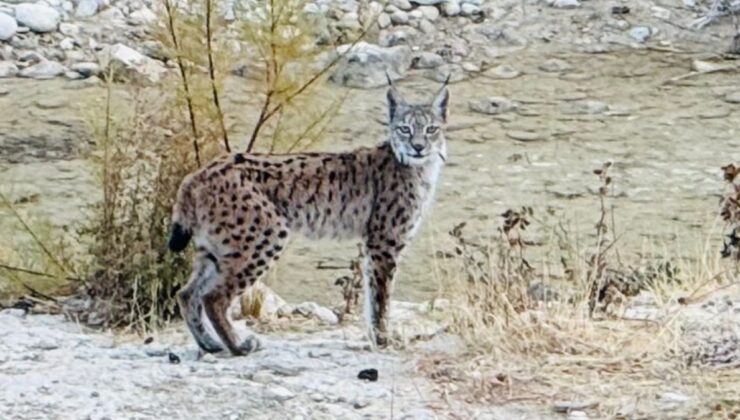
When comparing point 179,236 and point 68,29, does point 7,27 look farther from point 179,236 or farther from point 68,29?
point 179,236

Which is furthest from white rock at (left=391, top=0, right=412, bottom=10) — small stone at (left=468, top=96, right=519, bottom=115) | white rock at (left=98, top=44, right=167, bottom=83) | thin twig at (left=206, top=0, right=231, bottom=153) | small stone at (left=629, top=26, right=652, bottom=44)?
thin twig at (left=206, top=0, right=231, bottom=153)

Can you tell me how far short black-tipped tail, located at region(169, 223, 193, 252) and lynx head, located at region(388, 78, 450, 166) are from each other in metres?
0.98

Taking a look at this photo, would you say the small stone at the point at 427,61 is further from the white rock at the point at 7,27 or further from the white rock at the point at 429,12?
the white rock at the point at 7,27

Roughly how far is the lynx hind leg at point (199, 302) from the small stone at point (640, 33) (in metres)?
7.29

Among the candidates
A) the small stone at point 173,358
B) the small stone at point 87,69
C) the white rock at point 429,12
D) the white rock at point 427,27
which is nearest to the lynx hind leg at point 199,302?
the small stone at point 173,358

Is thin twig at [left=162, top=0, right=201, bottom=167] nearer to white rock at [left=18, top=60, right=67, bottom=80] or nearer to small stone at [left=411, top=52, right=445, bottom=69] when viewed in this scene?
white rock at [left=18, top=60, right=67, bottom=80]

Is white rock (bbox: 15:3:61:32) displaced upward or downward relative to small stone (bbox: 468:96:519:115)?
upward

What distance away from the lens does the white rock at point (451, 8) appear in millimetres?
14516

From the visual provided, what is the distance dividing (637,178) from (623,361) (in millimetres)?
4332

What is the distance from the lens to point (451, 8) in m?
14.6

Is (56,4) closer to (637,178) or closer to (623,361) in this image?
(637,178)

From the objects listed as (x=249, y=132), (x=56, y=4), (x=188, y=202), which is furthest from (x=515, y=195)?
(x=56, y=4)

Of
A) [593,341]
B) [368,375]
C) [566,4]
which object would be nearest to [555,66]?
[566,4]

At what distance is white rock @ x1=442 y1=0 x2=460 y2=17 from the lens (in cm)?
Answer: 1452
